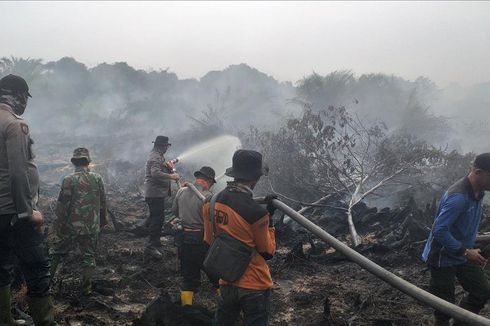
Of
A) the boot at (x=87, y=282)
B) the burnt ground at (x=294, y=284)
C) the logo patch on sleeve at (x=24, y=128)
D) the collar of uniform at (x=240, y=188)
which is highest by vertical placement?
the logo patch on sleeve at (x=24, y=128)

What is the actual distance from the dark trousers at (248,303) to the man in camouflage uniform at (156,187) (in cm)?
426

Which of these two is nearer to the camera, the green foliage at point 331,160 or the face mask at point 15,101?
the face mask at point 15,101

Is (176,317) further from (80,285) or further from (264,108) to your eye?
(264,108)

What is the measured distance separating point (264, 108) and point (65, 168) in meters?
15.1

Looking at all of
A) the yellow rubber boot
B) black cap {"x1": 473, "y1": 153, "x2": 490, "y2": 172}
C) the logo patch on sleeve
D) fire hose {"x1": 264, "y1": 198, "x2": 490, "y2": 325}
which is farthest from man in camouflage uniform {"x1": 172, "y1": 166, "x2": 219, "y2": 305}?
black cap {"x1": 473, "y1": 153, "x2": 490, "y2": 172}

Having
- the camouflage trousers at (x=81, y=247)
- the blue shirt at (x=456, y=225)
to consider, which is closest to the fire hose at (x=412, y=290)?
the blue shirt at (x=456, y=225)

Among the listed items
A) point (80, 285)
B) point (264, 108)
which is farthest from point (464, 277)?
point (264, 108)

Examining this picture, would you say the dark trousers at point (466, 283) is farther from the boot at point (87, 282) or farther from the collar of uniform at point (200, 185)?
the boot at point (87, 282)

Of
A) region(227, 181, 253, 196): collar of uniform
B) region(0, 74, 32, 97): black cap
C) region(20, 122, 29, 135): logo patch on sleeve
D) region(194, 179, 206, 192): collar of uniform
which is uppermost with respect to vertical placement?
region(0, 74, 32, 97): black cap

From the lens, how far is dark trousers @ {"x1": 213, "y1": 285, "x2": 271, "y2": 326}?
290cm

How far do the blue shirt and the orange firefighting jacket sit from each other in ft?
5.75

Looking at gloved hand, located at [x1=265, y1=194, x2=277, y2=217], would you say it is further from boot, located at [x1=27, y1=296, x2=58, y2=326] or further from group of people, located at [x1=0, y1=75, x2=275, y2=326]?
boot, located at [x1=27, y1=296, x2=58, y2=326]

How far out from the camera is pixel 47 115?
37.5 meters

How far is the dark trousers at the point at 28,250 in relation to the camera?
10.2 ft
